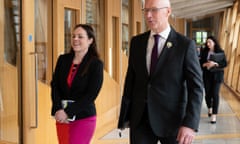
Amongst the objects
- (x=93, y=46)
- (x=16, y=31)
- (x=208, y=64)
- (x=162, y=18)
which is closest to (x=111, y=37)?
(x=208, y=64)

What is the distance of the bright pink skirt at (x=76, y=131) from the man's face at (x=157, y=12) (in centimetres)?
114

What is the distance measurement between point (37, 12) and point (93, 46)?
4.79 feet

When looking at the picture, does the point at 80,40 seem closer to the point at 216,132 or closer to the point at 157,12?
the point at 157,12

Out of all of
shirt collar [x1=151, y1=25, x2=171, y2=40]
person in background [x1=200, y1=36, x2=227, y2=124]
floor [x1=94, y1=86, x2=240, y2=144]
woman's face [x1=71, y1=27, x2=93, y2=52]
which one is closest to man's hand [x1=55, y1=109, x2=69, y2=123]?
woman's face [x1=71, y1=27, x2=93, y2=52]

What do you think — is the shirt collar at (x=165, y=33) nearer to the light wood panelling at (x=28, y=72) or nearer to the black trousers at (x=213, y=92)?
the light wood panelling at (x=28, y=72)

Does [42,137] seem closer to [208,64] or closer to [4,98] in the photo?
[4,98]

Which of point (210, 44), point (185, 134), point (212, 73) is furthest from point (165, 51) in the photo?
point (210, 44)

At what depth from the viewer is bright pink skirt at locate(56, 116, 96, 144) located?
3.44 meters

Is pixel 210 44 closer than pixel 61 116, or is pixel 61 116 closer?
pixel 61 116

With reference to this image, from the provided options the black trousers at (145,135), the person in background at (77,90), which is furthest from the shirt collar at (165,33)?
the person in background at (77,90)

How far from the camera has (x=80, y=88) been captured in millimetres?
3453

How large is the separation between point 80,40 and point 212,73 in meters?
4.60

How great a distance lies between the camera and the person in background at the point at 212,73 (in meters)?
7.61

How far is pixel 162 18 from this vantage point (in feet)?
8.84
